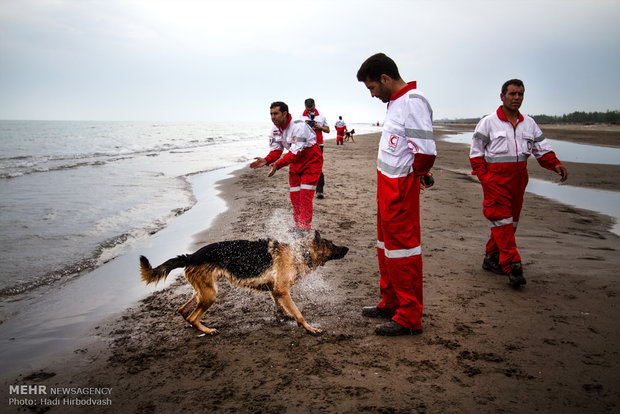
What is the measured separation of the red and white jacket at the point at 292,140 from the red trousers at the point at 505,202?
291cm

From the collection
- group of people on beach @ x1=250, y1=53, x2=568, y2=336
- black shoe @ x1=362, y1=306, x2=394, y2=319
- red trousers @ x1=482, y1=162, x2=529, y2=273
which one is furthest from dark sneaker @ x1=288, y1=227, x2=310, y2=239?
A: red trousers @ x1=482, y1=162, x2=529, y2=273

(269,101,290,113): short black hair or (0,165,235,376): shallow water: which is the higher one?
(269,101,290,113): short black hair

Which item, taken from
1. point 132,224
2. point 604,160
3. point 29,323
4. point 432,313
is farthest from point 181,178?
point 604,160

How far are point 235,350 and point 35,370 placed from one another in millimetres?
1784

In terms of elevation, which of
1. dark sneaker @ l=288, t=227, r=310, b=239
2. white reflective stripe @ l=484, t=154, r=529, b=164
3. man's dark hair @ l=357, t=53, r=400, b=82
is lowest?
dark sneaker @ l=288, t=227, r=310, b=239

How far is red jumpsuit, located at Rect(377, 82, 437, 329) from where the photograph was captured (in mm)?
2908

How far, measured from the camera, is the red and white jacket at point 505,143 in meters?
4.27

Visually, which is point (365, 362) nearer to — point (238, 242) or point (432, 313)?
point (432, 313)

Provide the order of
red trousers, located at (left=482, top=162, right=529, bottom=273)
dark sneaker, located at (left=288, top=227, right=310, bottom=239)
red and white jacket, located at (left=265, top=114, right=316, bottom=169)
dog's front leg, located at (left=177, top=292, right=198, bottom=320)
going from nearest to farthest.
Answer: dog's front leg, located at (left=177, top=292, right=198, bottom=320)
dark sneaker, located at (left=288, top=227, right=310, bottom=239)
red trousers, located at (left=482, top=162, right=529, bottom=273)
red and white jacket, located at (left=265, top=114, right=316, bottom=169)

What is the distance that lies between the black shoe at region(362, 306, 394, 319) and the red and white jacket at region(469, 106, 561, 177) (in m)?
2.40

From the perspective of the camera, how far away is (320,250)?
158 inches

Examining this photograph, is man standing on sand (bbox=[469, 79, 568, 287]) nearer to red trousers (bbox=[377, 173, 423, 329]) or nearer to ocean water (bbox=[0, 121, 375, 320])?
red trousers (bbox=[377, 173, 423, 329])

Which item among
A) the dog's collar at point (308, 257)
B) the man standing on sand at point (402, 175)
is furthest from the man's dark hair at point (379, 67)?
the dog's collar at point (308, 257)

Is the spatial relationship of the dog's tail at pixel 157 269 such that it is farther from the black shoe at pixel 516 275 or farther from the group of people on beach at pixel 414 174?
the black shoe at pixel 516 275
